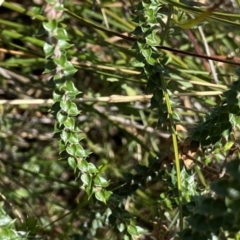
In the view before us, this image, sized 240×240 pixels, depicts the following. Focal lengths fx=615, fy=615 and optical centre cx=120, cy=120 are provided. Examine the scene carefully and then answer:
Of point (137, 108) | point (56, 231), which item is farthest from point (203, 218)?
point (137, 108)

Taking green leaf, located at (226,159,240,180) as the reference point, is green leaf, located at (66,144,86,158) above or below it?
below

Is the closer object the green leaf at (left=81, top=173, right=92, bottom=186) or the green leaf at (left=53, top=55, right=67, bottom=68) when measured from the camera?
the green leaf at (left=53, top=55, right=67, bottom=68)

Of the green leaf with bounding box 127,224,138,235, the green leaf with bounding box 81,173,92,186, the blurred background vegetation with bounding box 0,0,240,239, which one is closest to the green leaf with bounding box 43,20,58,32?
the green leaf with bounding box 81,173,92,186

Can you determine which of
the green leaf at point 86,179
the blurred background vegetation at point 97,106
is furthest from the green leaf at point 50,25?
the blurred background vegetation at point 97,106

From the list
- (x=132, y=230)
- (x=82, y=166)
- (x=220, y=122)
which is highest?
(x=220, y=122)

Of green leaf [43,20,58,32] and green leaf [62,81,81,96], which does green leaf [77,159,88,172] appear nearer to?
green leaf [62,81,81,96]

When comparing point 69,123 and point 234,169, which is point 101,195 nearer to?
point 69,123

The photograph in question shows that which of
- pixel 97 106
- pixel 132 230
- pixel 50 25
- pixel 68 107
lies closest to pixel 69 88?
pixel 68 107

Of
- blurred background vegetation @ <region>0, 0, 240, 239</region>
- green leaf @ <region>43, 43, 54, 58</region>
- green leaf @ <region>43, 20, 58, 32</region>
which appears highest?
green leaf @ <region>43, 20, 58, 32</region>

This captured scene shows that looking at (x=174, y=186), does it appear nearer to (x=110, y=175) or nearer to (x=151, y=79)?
(x=151, y=79)
